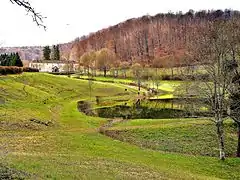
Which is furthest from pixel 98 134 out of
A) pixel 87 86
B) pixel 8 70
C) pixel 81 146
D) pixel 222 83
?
pixel 87 86

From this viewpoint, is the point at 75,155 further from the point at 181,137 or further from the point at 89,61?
the point at 89,61

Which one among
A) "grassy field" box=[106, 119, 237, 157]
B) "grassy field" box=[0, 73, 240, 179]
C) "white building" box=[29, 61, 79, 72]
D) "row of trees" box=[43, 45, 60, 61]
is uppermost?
"row of trees" box=[43, 45, 60, 61]

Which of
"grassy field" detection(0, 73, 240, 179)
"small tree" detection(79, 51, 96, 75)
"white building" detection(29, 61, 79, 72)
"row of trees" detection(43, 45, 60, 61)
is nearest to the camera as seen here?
"grassy field" detection(0, 73, 240, 179)

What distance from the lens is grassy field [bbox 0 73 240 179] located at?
17.9 metres

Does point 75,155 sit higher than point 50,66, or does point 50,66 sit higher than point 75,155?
point 50,66

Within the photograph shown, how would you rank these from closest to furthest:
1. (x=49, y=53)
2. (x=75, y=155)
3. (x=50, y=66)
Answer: (x=75, y=155)
(x=50, y=66)
(x=49, y=53)

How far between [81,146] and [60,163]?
35.9 ft

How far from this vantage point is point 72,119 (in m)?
50.3

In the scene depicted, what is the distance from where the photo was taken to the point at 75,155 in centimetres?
2422

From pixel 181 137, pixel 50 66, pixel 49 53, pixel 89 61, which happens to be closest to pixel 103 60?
pixel 89 61

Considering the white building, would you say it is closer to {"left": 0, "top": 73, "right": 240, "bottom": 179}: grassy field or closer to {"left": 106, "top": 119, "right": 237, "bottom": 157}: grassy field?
{"left": 0, "top": 73, "right": 240, "bottom": 179}: grassy field

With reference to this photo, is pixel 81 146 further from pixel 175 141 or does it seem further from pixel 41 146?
pixel 175 141

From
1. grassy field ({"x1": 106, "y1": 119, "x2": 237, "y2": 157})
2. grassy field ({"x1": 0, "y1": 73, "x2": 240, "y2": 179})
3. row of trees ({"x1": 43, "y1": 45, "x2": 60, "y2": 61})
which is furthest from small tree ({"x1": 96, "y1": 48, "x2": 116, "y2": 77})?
grassy field ({"x1": 106, "y1": 119, "x2": 237, "y2": 157})

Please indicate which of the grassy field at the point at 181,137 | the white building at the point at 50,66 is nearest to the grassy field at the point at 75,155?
the grassy field at the point at 181,137
